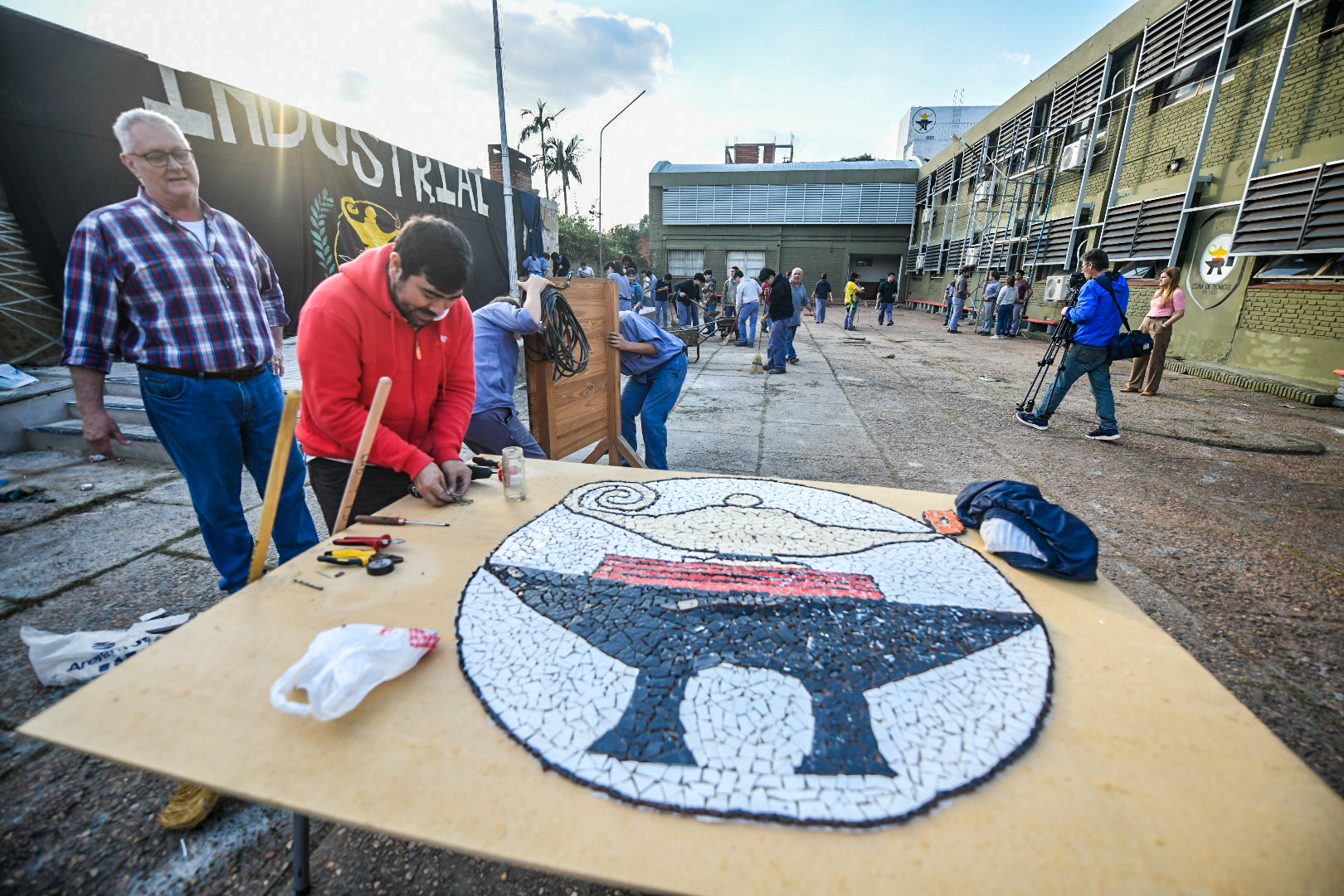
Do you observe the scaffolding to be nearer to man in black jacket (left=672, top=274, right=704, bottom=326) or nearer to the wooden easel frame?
man in black jacket (left=672, top=274, right=704, bottom=326)

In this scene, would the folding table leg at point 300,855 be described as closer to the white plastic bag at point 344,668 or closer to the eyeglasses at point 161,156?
the white plastic bag at point 344,668

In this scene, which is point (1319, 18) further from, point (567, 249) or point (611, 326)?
point (567, 249)

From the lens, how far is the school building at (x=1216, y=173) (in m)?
6.63

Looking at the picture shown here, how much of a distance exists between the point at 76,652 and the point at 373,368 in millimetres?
1401

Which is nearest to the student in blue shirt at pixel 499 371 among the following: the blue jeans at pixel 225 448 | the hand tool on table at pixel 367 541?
the blue jeans at pixel 225 448

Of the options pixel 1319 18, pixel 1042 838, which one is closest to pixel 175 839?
pixel 1042 838

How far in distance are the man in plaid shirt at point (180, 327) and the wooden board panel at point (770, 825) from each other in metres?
1.01

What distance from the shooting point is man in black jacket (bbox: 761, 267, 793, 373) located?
7.87 meters

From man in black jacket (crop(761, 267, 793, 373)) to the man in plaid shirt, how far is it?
6698 mm

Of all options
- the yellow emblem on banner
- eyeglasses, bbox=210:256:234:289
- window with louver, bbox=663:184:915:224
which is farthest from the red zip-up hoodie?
window with louver, bbox=663:184:915:224

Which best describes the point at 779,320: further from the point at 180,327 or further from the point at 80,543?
the point at 80,543

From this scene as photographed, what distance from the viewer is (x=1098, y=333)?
4816 mm

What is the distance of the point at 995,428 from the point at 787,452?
2.37m

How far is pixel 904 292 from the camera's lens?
2605 centimetres
